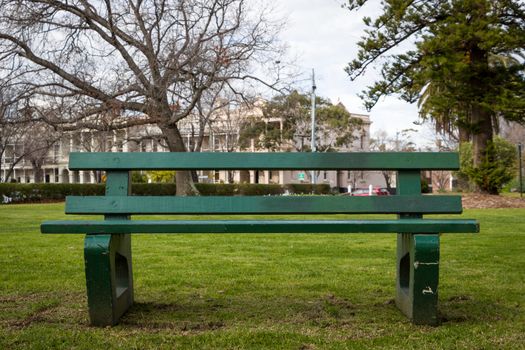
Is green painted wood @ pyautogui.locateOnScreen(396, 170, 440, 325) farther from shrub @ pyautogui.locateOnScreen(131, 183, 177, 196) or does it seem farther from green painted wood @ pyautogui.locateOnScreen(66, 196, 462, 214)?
shrub @ pyautogui.locateOnScreen(131, 183, 177, 196)

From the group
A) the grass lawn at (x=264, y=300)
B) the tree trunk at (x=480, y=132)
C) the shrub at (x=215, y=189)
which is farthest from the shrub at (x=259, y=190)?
the grass lawn at (x=264, y=300)

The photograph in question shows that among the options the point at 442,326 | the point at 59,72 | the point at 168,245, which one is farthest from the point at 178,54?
the point at 442,326

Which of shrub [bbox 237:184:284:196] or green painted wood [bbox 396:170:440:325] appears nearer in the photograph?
green painted wood [bbox 396:170:440:325]

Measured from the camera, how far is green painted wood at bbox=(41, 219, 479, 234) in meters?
2.98

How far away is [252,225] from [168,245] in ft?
15.6

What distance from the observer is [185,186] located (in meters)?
27.4

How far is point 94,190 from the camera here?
34.7 meters

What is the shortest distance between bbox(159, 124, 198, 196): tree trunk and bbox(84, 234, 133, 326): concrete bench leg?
2223 cm

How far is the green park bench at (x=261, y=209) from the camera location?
3010 millimetres

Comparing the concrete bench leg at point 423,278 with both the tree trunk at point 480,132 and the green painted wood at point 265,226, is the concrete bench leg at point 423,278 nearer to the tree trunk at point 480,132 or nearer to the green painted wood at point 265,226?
the green painted wood at point 265,226

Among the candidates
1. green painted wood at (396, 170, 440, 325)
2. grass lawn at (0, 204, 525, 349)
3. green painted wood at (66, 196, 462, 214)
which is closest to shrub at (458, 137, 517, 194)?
grass lawn at (0, 204, 525, 349)

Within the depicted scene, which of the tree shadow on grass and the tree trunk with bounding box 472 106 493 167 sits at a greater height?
the tree trunk with bounding box 472 106 493 167

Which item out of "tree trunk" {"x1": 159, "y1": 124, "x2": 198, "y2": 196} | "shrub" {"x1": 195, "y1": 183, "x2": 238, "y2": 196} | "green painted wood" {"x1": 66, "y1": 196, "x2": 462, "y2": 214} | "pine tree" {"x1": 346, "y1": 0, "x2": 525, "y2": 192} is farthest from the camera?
"shrub" {"x1": 195, "y1": 183, "x2": 238, "y2": 196}

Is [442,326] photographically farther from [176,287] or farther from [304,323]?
[176,287]
